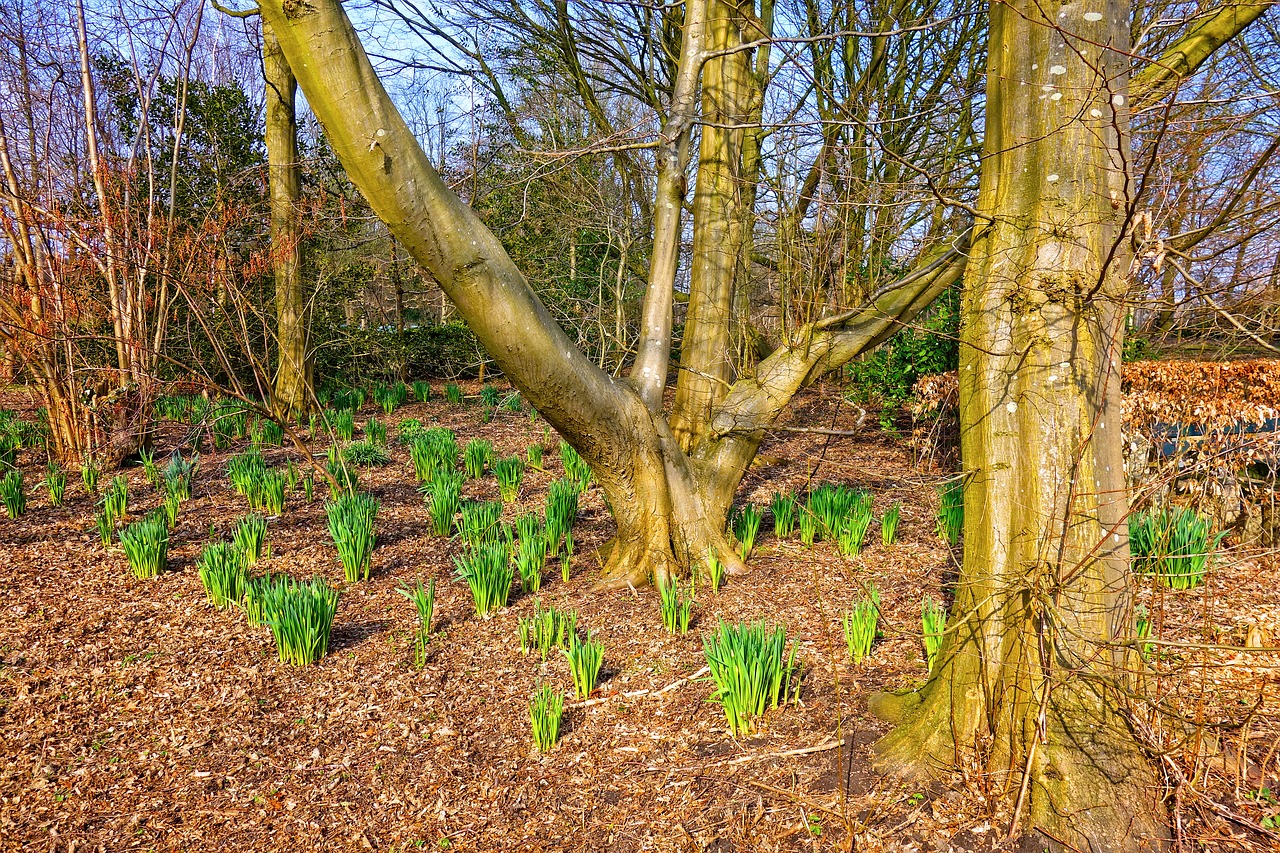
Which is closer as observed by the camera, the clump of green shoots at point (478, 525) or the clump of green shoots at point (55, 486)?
the clump of green shoots at point (478, 525)

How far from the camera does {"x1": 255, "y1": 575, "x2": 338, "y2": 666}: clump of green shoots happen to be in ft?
10.0

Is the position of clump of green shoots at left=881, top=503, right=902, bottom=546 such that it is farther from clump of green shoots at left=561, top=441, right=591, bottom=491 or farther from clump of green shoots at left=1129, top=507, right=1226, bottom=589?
clump of green shoots at left=561, top=441, right=591, bottom=491

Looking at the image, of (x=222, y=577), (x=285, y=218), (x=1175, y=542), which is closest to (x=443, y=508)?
(x=222, y=577)

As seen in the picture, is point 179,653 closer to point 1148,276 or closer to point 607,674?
point 607,674

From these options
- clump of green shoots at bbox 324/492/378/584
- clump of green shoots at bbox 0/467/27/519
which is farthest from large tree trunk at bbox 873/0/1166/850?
clump of green shoots at bbox 0/467/27/519

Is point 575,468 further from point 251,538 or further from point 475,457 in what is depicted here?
point 251,538

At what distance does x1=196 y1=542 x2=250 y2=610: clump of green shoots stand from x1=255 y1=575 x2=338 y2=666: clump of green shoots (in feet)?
1.57

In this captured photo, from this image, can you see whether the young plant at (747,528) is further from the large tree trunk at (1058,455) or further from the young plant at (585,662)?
the large tree trunk at (1058,455)

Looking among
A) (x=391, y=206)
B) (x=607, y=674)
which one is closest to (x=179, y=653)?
(x=607, y=674)

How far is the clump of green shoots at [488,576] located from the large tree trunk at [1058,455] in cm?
215

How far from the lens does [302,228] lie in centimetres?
816

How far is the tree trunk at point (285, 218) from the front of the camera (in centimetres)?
809

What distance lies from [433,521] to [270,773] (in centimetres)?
223

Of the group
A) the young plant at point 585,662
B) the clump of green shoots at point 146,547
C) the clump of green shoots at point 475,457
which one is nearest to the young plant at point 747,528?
the young plant at point 585,662
